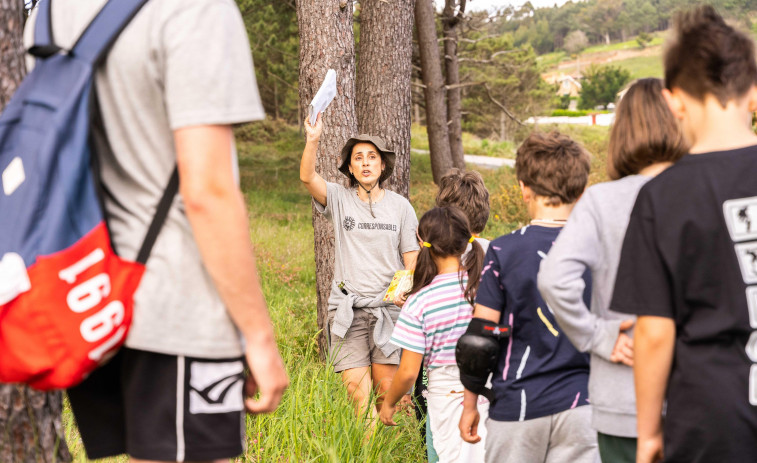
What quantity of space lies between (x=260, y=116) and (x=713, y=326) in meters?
1.24

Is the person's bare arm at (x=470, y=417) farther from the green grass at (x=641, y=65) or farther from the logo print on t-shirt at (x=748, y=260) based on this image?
the green grass at (x=641, y=65)

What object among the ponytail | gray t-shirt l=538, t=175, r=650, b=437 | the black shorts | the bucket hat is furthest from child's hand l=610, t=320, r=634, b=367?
the bucket hat

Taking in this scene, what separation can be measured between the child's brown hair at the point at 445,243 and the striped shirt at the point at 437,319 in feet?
0.22

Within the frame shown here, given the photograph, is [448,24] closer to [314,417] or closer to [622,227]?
[314,417]

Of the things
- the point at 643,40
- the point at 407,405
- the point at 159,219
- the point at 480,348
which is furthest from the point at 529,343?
the point at 643,40

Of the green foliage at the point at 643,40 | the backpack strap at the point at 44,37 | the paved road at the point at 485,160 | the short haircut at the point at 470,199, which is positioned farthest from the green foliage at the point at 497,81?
the green foliage at the point at 643,40

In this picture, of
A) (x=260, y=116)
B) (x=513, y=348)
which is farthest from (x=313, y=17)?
(x=260, y=116)

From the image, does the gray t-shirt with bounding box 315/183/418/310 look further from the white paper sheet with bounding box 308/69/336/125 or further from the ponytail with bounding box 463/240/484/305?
the ponytail with bounding box 463/240/484/305

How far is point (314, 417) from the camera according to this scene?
13.4ft

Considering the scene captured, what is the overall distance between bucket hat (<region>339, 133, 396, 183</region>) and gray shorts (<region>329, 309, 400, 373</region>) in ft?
3.46

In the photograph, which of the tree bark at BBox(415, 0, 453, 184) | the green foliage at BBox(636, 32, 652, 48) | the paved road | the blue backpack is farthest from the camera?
the green foliage at BBox(636, 32, 652, 48)

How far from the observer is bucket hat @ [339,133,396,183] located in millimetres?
5203

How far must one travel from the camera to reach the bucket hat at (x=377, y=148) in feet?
17.1

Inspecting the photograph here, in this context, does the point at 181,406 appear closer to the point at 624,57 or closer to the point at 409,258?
the point at 409,258
